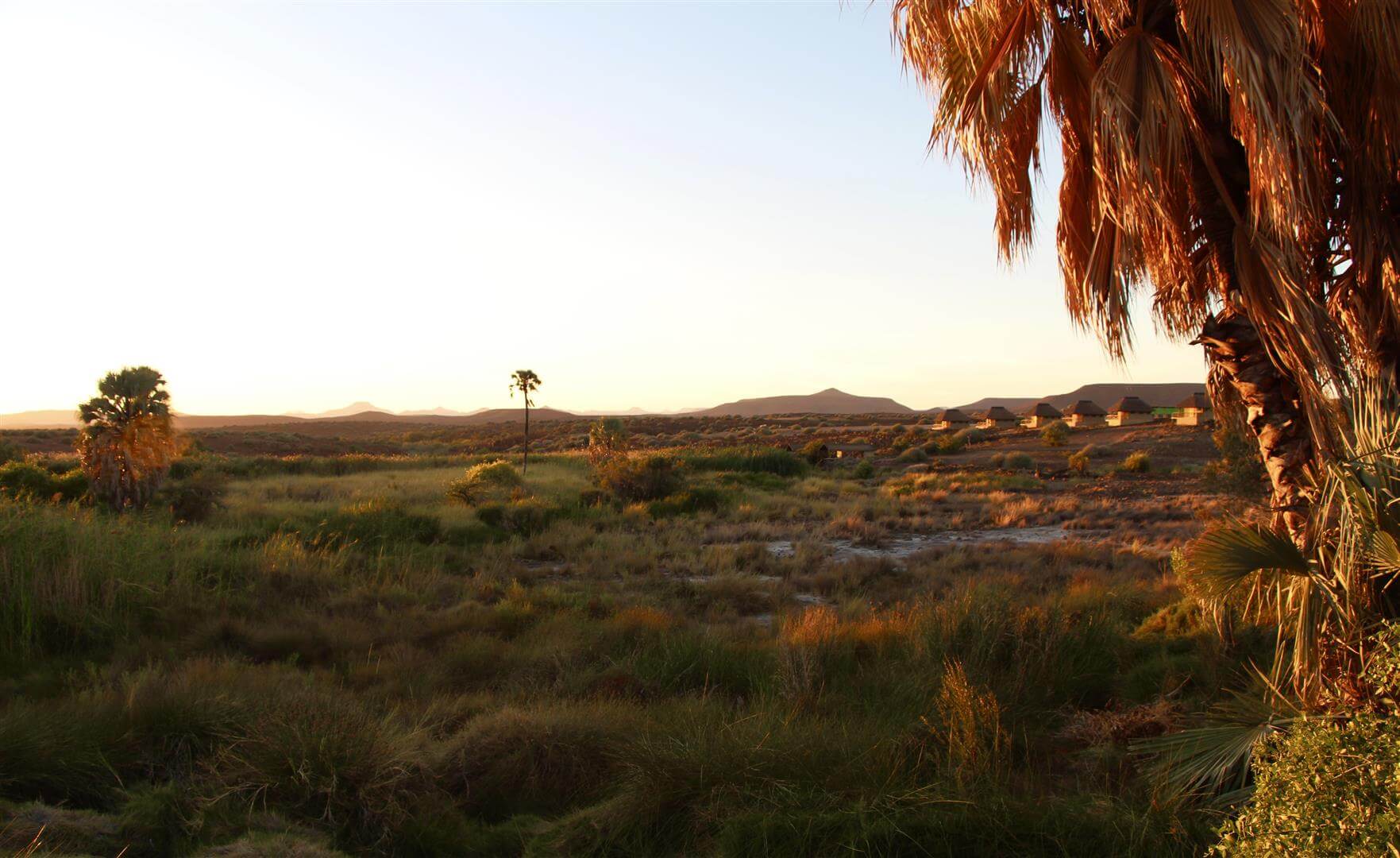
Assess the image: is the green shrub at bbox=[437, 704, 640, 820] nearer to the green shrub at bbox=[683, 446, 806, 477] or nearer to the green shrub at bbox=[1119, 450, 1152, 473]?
the green shrub at bbox=[683, 446, 806, 477]

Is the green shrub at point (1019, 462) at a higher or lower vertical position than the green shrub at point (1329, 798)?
lower

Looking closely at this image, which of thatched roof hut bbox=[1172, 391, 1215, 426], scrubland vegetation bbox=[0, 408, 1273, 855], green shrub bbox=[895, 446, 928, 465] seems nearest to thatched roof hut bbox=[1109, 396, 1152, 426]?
thatched roof hut bbox=[1172, 391, 1215, 426]

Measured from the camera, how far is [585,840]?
14.7 feet

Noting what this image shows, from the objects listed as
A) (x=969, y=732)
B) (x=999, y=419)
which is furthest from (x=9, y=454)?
(x=999, y=419)

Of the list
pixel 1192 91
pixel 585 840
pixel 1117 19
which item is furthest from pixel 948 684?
pixel 1117 19

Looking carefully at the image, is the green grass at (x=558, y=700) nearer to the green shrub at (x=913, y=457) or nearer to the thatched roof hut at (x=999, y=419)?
the green shrub at (x=913, y=457)

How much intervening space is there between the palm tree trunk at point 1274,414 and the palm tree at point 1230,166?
0.04ft

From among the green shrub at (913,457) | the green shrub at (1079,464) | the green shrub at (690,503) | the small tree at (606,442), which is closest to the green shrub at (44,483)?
the green shrub at (690,503)

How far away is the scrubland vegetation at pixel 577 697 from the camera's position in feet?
13.9

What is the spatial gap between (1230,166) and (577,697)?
20.5 ft

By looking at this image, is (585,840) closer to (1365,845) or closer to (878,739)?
(878,739)

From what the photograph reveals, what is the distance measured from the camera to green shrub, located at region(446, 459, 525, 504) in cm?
2189

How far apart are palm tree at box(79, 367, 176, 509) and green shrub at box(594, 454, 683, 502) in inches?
462

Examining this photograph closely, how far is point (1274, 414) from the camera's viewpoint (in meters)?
4.75
